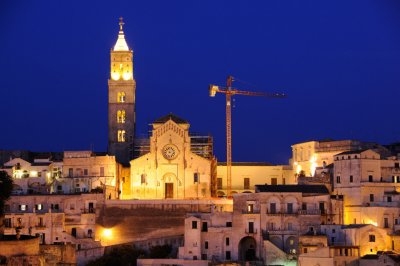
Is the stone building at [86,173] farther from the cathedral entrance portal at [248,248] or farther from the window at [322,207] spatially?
the window at [322,207]

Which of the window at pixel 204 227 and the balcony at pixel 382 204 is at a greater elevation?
the balcony at pixel 382 204

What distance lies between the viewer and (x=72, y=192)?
7506 centimetres

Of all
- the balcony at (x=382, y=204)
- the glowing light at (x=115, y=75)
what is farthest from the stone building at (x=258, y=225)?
the glowing light at (x=115, y=75)

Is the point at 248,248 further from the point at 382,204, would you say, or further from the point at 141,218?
the point at 382,204

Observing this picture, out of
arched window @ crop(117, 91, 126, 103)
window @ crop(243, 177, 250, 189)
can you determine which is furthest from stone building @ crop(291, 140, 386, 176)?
arched window @ crop(117, 91, 126, 103)

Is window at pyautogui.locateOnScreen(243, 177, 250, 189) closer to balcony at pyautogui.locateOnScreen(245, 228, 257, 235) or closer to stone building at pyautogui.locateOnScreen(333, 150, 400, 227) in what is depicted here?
stone building at pyautogui.locateOnScreen(333, 150, 400, 227)

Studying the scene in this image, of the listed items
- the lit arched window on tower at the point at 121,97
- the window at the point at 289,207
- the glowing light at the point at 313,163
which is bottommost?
Answer: the window at the point at 289,207

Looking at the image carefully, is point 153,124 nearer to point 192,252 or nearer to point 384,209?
point 192,252

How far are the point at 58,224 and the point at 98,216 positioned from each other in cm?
306

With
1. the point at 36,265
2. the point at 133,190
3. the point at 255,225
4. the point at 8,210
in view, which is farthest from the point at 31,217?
the point at 36,265

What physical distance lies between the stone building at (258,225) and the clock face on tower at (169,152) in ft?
36.6

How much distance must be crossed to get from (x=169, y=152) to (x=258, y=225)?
1398cm

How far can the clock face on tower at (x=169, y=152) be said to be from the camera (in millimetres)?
77312

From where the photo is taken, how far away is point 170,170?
77188 millimetres
